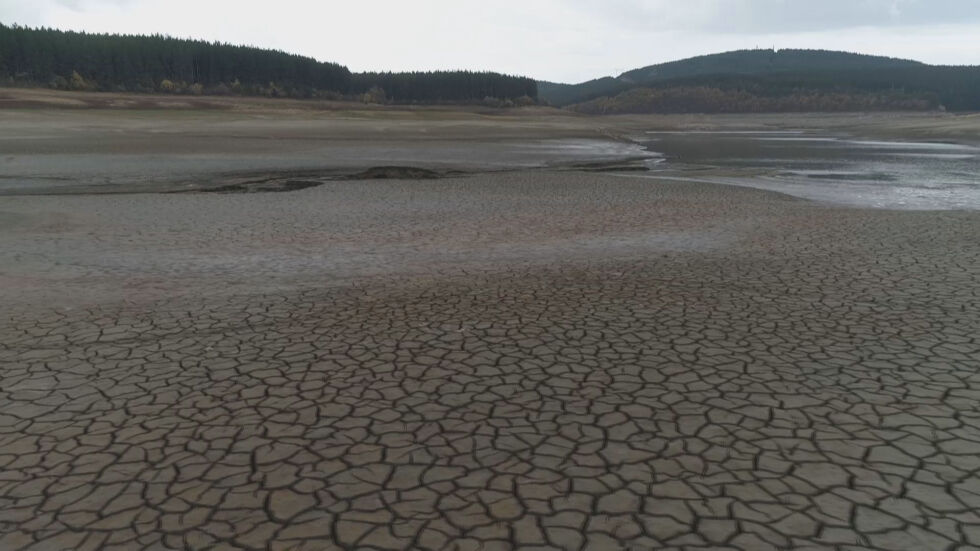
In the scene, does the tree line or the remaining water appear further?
the tree line

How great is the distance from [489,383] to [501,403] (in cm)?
40

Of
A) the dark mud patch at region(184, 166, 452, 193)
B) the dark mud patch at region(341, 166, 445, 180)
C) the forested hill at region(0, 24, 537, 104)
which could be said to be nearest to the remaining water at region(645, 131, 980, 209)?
the dark mud patch at region(341, 166, 445, 180)

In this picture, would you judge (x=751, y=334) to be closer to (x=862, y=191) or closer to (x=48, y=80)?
(x=862, y=191)

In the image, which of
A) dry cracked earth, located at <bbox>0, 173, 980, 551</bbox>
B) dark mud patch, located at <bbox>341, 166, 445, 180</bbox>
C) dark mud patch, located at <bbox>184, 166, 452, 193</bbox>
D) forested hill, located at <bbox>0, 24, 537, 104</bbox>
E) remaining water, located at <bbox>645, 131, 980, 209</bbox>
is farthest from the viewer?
forested hill, located at <bbox>0, 24, 537, 104</bbox>

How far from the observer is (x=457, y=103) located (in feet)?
358

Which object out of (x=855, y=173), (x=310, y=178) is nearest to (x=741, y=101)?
(x=855, y=173)

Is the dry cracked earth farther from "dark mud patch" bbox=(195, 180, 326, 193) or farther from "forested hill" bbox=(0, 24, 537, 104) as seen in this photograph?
"forested hill" bbox=(0, 24, 537, 104)

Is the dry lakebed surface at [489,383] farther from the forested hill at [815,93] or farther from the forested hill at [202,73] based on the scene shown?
the forested hill at [815,93]

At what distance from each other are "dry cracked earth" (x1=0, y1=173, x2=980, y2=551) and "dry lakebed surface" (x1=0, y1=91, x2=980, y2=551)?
2cm

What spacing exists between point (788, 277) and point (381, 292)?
4962 millimetres

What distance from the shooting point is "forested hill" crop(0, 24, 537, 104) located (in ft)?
237

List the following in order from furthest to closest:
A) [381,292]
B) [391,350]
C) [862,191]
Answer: [862,191] → [381,292] → [391,350]

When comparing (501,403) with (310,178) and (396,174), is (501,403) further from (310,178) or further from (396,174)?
(396,174)

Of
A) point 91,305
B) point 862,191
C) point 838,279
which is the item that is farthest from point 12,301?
point 862,191
